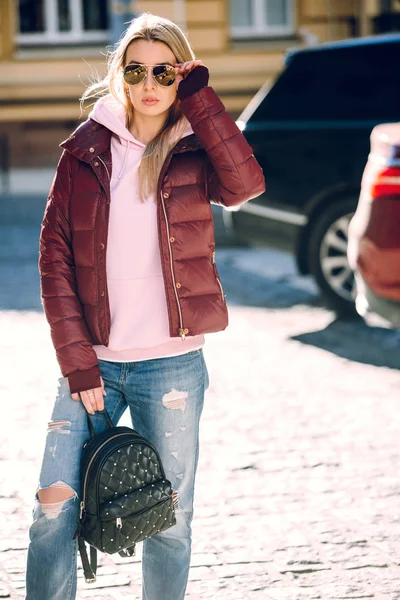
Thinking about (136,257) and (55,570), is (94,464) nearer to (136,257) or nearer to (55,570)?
(55,570)

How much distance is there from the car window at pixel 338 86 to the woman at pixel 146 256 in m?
5.89

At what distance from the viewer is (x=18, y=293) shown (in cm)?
1002

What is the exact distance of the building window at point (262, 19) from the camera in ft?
71.1

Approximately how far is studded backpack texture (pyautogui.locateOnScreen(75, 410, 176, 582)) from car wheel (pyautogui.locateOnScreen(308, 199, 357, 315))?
5.74m

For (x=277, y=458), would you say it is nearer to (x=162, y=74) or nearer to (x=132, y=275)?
(x=132, y=275)

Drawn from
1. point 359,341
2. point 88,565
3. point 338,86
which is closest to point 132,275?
point 88,565

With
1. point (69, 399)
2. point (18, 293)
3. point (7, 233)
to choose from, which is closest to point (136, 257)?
point (69, 399)

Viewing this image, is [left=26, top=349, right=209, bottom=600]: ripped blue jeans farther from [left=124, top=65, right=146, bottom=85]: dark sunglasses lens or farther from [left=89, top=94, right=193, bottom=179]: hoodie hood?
[left=124, top=65, right=146, bottom=85]: dark sunglasses lens

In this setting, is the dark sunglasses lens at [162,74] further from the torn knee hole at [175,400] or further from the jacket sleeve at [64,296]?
the torn knee hole at [175,400]

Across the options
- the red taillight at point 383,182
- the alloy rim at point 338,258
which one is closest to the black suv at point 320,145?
the alloy rim at point 338,258

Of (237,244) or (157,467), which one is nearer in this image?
(157,467)

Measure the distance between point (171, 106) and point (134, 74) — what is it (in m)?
0.17

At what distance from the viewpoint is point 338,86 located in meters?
9.37

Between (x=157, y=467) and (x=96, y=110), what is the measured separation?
96 centimetres
